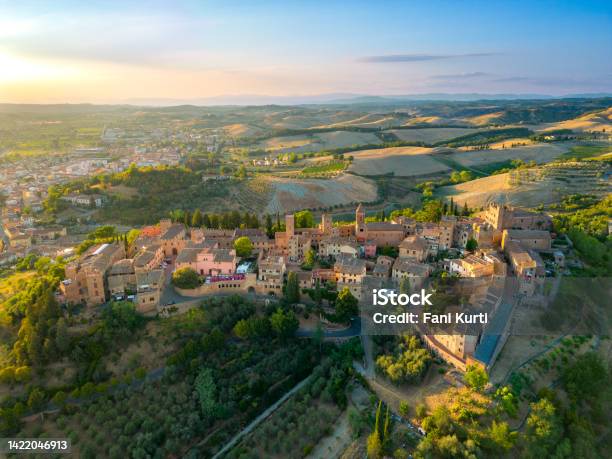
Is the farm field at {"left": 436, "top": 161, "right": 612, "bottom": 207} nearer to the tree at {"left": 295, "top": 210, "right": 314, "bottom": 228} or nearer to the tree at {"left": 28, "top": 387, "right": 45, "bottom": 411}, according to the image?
the tree at {"left": 295, "top": 210, "right": 314, "bottom": 228}

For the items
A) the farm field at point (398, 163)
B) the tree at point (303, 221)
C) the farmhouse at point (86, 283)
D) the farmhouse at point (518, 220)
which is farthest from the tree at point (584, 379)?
the farm field at point (398, 163)

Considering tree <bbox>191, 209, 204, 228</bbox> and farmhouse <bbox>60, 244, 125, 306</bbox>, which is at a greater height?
tree <bbox>191, 209, 204, 228</bbox>

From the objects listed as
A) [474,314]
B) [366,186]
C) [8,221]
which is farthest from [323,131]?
[474,314]

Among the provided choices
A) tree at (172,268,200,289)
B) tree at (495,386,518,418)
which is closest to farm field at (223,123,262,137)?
tree at (172,268,200,289)

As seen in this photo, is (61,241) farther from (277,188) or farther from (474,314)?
(474,314)

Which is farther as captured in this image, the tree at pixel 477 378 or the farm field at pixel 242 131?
the farm field at pixel 242 131

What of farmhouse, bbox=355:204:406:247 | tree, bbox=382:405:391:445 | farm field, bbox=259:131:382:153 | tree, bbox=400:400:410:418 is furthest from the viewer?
farm field, bbox=259:131:382:153

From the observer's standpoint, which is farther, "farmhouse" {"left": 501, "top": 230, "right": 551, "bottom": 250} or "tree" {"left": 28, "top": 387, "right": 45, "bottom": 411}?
"farmhouse" {"left": 501, "top": 230, "right": 551, "bottom": 250}

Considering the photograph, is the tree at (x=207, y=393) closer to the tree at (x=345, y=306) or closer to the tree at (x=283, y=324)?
the tree at (x=283, y=324)
